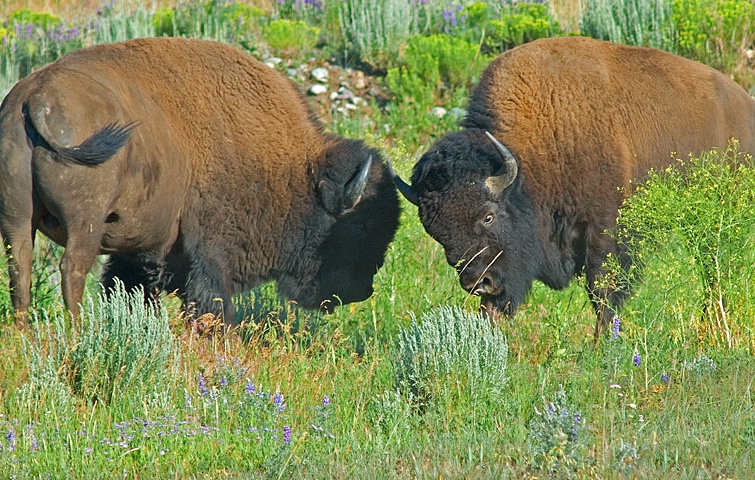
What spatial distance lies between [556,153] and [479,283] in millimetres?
1112

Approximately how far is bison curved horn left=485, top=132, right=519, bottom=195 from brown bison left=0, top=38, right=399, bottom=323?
2.99ft

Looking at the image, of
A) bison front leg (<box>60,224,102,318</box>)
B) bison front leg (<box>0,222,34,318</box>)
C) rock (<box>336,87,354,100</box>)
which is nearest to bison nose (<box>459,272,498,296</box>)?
bison front leg (<box>60,224,102,318</box>)

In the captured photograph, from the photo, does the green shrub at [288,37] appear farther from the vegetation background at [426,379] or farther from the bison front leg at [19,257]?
the bison front leg at [19,257]

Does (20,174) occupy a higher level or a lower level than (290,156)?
higher

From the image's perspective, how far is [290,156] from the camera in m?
7.42

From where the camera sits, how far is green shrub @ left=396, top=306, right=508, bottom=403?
5.68 metres

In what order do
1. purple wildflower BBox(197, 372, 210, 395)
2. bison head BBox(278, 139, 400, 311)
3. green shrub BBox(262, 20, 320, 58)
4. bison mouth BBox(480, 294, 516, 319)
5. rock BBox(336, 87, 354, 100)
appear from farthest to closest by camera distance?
green shrub BBox(262, 20, 320, 58) < rock BBox(336, 87, 354, 100) < bison head BBox(278, 139, 400, 311) < bison mouth BBox(480, 294, 516, 319) < purple wildflower BBox(197, 372, 210, 395)

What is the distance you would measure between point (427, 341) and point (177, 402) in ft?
4.65

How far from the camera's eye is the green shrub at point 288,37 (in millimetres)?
14805

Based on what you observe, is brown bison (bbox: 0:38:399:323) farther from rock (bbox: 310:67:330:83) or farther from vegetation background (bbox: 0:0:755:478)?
rock (bbox: 310:67:330:83)

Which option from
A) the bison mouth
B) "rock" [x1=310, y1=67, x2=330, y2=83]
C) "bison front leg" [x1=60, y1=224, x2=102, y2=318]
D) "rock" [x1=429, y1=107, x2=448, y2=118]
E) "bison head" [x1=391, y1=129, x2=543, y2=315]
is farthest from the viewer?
"rock" [x1=310, y1=67, x2=330, y2=83]

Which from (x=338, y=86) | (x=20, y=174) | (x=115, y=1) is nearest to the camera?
(x=20, y=174)

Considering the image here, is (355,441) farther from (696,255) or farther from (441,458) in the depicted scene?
(696,255)

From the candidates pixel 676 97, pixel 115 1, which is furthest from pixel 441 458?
pixel 115 1
